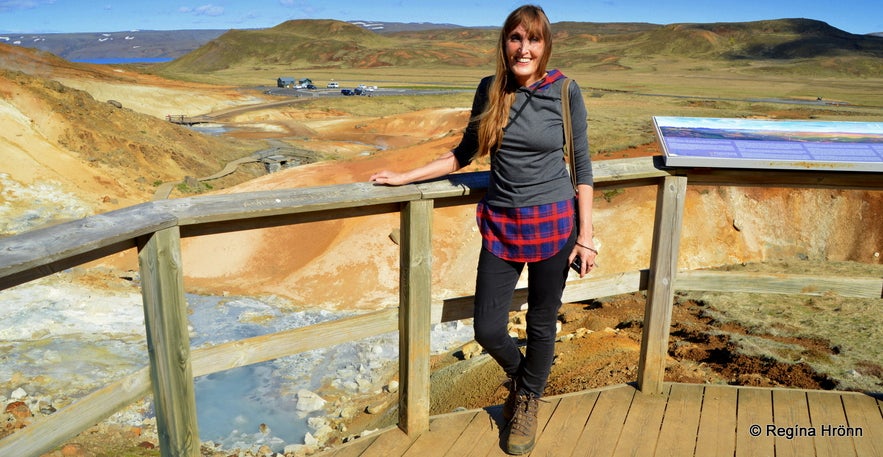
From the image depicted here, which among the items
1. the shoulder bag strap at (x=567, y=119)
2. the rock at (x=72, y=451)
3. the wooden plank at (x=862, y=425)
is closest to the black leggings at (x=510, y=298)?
the shoulder bag strap at (x=567, y=119)

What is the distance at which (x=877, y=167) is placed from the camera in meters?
3.32

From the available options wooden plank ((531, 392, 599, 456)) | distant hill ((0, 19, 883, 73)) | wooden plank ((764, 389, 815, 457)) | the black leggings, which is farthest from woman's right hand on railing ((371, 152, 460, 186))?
distant hill ((0, 19, 883, 73))

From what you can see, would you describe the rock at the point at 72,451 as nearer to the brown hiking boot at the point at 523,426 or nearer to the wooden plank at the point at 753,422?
the brown hiking boot at the point at 523,426

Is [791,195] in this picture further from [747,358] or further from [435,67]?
[435,67]

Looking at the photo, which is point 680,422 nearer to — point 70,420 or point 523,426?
point 523,426

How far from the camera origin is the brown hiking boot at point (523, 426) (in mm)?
3203

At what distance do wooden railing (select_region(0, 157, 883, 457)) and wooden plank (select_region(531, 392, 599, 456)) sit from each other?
1.26ft

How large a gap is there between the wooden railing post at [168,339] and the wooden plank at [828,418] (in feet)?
9.04

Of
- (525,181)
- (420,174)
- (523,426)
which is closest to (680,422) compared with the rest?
(523,426)

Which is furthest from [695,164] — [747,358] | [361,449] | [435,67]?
[435,67]

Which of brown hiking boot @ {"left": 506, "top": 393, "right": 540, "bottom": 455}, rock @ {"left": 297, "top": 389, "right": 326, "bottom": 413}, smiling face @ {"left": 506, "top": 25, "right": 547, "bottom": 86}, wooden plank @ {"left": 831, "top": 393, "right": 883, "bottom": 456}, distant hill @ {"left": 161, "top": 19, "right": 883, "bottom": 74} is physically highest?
distant hill @ {"left": 161, "top": 19, "right": 883, "bottom": 74}

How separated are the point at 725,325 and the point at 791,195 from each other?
8242mm

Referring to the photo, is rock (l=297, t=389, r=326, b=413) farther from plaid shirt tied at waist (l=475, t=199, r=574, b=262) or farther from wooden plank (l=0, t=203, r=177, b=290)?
wooden plank (l=0, t=203, r=177, b=290)

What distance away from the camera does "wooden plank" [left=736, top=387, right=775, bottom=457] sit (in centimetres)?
329
